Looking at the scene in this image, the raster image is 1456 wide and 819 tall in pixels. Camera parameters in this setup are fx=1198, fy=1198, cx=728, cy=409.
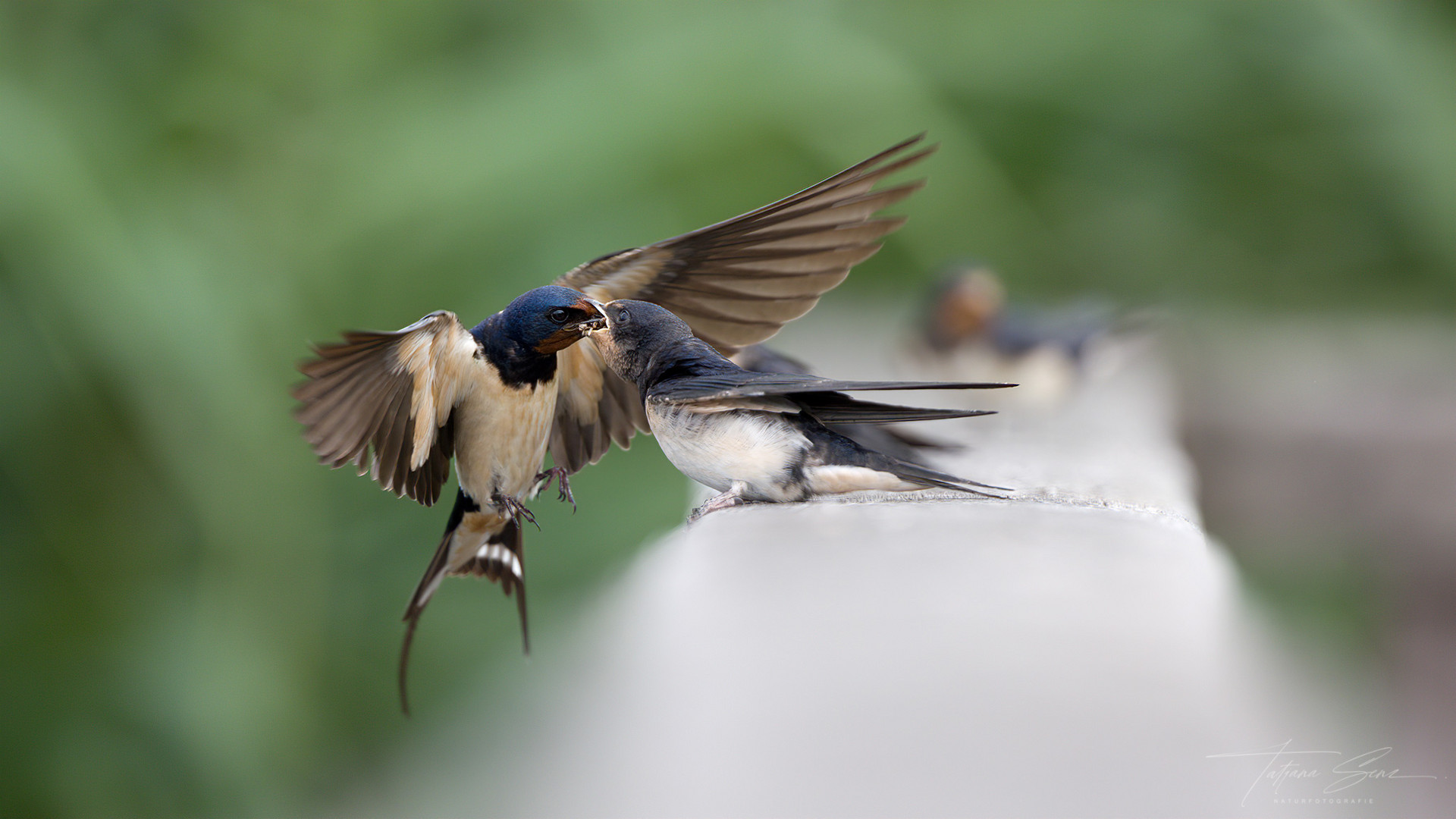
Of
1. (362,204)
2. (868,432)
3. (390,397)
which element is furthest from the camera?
(362,204)

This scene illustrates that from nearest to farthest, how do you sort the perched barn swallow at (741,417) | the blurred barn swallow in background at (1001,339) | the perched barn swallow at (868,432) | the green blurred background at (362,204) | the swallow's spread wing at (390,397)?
the swallow's spread wing at (390,397)
the perched barn swallow at (741,417)
the perched barn swallow at (868,432)
the green blurred background at (362,204)
the blurred barn swallow in background at (1001,339)

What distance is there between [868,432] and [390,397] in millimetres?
542

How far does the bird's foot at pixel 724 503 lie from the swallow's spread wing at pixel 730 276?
0.30ft

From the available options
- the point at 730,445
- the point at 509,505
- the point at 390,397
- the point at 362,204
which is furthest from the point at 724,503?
the point at 362,204

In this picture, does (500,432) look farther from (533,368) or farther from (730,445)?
(730,445)

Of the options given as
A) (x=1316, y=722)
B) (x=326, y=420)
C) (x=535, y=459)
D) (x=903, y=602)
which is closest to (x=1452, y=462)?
(x=1316, y=722)

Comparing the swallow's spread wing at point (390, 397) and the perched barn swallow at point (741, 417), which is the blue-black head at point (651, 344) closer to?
the perched barn swallow at point (741, 417)

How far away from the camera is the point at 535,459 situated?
3.09ft

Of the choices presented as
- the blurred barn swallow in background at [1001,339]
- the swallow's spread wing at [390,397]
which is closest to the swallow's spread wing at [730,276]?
the swallow's spread wing at [390,397]

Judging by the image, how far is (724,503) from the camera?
3.42 ft

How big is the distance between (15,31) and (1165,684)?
2.13 m

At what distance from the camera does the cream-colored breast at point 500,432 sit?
91cm

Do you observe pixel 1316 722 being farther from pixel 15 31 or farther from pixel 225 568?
pixel 15 31

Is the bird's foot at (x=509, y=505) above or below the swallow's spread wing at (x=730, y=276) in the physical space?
below
